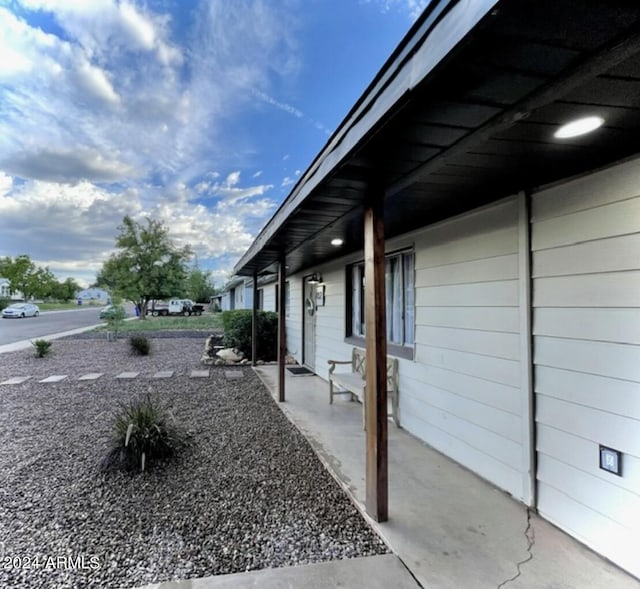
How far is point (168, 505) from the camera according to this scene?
2705 millimetres

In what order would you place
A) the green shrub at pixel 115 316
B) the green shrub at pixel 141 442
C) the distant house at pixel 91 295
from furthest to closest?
the distant house at pixel 91 295 < the green shrub at pixel 115 316 < the green shrub at pixel 141 442


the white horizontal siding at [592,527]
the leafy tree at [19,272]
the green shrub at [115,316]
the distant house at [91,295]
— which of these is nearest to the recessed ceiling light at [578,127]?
the white horizontal siding at [592,527]

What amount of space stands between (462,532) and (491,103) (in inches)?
96.0

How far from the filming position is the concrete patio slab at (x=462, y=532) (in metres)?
1.97

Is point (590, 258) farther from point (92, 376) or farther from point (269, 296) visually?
point (269, 296)

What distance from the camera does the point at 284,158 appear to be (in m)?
15.4

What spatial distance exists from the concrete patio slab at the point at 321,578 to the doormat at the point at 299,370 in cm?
582

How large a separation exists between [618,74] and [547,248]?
1.45 metres

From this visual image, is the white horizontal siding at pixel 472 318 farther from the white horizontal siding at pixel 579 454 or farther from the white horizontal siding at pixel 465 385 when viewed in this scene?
the white horizontal siding at pixel 579 454

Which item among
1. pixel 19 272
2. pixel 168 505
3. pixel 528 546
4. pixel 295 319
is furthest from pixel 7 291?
pixel 528 546

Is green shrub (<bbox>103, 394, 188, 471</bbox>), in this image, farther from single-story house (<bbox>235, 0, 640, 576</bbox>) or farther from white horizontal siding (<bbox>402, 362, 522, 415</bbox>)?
white horizontal siding (<bbox>402, 362, 522, 415</bbox>)

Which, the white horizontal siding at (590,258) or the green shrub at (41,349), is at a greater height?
the white horizontal siding at (590,258)

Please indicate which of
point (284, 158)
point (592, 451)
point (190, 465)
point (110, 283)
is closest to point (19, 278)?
point (110, 283)

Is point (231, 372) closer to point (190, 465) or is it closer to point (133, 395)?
point (133, 395)
